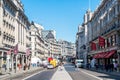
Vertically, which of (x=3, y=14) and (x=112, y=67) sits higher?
(x=3, y=14)

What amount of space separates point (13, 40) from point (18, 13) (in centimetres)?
1118

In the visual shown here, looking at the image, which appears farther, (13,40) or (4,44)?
(13,40)

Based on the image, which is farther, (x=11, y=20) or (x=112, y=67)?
(x=11, y=20)

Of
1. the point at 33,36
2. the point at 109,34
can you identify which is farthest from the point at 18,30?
the point at 33,36

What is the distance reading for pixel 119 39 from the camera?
219 ft

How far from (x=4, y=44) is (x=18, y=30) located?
71.1 feet

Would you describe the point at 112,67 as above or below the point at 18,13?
below

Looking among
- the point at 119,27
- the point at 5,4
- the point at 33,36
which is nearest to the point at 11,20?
the point at 5,4

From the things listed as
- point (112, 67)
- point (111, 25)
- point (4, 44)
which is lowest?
point (112, 67)

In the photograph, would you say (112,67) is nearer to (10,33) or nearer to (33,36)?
(10,33)

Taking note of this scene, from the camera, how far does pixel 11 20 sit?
83.3 meters

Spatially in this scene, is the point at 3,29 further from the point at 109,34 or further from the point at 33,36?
the point at 33,36

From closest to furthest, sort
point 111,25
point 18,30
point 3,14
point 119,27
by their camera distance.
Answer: point 119,27 → point 3,14 → point 111,25 → point 18,30

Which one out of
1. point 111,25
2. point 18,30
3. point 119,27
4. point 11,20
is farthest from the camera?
point 18,30
